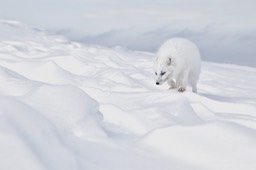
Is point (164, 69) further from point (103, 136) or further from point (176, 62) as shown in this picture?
point (103, 136)

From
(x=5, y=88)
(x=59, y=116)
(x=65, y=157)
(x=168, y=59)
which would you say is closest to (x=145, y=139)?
(x=59, y=116)

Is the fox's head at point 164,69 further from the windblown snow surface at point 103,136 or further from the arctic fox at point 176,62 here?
the windblown snow surface at point 103,136

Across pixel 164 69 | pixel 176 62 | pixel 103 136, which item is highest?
pixel 103 136

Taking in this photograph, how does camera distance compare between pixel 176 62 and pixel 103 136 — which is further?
pixel 176 62

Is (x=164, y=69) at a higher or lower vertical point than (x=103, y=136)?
lower

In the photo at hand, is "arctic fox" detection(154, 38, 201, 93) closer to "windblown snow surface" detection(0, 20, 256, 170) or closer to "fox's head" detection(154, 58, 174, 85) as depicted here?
"fox's head" detection(154, 58, 174, 85)

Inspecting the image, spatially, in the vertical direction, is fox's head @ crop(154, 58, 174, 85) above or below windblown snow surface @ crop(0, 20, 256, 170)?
below

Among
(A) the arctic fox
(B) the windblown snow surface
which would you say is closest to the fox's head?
(A) the arctic fox

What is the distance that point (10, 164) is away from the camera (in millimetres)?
1879

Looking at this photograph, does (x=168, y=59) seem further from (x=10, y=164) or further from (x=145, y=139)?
(x=10, y=164)

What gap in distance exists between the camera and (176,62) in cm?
733

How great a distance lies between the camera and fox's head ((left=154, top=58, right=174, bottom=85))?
7.33m

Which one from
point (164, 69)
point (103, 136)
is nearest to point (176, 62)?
point (164, 69)

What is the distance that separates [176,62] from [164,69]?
0.80 feet
